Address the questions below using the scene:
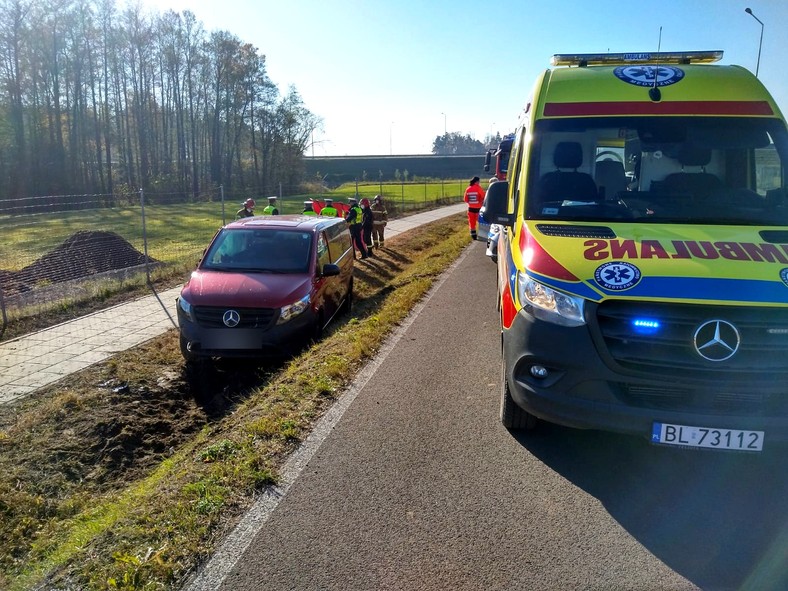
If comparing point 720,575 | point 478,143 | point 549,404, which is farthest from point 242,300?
point 478,143

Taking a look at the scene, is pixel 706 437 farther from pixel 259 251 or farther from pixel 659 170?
pixel 259 251

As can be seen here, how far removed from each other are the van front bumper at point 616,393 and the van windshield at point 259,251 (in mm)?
4673

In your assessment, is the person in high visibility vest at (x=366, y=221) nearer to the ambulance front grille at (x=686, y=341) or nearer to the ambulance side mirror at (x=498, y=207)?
the ambulance side mirror at (x=498, y=207)

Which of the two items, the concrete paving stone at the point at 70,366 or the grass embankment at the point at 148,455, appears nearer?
the grass embankment at the point at 148,455

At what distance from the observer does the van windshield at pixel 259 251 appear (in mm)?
7941

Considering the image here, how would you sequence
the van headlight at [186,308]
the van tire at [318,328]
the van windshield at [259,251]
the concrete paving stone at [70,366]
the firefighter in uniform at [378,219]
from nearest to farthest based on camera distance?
the van headlight at [186,308] < the concrete paving stone at [70,366] < the van tire at [318,328] < the van windshield at [259,251] < the firefighter in uniform at [378,219]

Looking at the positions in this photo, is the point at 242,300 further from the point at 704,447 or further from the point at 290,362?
the point at 704,447

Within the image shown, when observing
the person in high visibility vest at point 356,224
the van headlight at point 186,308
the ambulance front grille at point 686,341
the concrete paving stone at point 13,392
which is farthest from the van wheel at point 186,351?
the person in high visibility vest at point 356,224

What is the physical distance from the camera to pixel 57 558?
11.4 ft

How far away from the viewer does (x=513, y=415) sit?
4.59m

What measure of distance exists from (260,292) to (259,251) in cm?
121

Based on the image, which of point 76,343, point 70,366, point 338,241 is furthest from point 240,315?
point 338,241

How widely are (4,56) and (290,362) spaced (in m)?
46.9

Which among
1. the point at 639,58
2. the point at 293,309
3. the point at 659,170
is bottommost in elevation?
the point at 293,309
